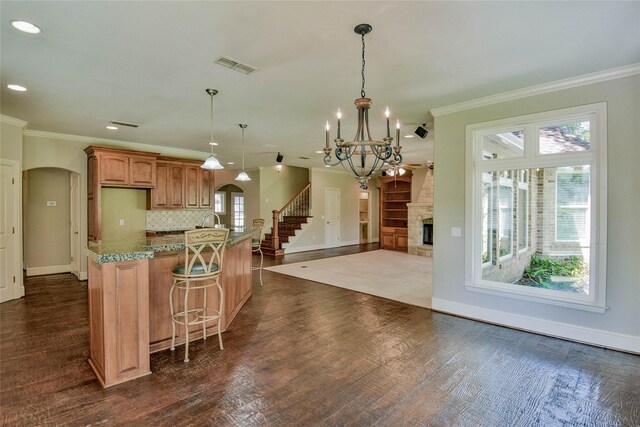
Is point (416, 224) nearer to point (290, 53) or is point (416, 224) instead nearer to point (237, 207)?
point (237, 207)

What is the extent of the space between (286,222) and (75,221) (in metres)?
5.95

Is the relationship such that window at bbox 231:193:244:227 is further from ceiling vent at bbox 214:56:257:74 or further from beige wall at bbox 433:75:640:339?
beige wall at bbox 433:75:640:339

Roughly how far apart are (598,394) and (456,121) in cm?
323

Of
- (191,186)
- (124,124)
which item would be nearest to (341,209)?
(191,186)

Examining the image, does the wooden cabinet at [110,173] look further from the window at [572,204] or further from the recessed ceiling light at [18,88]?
the window at [572,204]

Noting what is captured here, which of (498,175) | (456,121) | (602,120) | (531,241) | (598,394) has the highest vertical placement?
(456,121)

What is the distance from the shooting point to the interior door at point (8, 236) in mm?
4793

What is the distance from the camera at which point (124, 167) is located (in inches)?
242

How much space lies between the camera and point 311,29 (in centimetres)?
247

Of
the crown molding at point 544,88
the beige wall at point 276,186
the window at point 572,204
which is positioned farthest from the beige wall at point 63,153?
the window at point 572,204

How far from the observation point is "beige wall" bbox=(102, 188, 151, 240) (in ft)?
20.5

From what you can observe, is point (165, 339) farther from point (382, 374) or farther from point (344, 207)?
point (344, 207)

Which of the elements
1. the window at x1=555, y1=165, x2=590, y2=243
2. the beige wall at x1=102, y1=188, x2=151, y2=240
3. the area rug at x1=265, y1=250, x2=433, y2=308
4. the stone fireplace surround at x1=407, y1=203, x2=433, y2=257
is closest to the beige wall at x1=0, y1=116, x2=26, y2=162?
the beige wall at x1=102, y1=188, x2=151, y2=240

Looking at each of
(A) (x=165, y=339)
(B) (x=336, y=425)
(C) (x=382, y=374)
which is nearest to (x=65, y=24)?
(A) (x=165, y=339)
